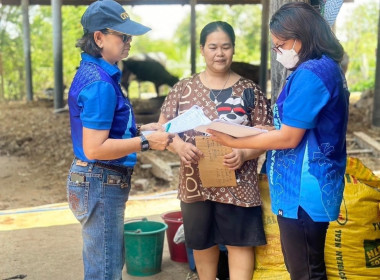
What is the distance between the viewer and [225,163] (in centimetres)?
313

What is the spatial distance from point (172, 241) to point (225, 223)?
110cm

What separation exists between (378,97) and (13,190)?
22.9 ft

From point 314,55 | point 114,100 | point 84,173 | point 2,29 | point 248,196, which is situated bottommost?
point 248,196

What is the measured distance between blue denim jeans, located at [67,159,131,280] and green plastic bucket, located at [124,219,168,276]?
1.27m

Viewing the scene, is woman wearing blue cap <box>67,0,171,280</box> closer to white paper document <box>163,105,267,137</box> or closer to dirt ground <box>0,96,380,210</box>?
white paper document <box>163,105,267,137</box>

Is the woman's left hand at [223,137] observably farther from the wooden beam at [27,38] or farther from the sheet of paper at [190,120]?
the wooden beam at [27,38]

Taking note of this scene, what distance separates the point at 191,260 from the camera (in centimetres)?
405

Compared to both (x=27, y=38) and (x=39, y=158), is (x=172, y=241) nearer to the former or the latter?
(x=39, y=158)

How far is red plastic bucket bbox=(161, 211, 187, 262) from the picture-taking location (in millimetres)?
4168

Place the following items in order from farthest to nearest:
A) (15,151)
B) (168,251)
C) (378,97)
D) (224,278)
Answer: (378,97)
(15,151)
(168,251)
(224,278)

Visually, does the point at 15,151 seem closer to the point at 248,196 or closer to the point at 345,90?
the point at 248,196

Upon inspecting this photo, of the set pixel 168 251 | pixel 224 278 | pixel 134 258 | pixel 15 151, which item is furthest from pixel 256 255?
pixel 15 151

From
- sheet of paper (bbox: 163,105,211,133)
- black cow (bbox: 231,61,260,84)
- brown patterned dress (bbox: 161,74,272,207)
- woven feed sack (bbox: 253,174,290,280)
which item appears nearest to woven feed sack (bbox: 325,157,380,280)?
woven feed sack (bbox: 253,174,290,280)

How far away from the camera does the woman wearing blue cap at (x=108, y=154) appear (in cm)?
253
